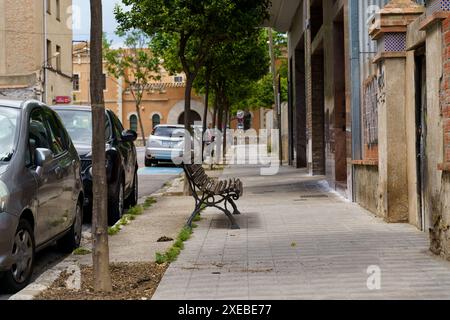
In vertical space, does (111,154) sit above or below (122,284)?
above

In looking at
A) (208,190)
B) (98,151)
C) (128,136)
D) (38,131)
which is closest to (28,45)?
(128,136)

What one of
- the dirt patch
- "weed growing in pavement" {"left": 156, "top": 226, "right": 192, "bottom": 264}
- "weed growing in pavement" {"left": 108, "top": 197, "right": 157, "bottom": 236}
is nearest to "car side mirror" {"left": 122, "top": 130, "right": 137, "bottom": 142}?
"weed growing in pavement" {"left": 108, "top": 197, "right": 157, "bottom": 236}

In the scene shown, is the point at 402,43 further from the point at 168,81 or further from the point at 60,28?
the point at 168,81

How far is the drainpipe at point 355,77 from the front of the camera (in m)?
11.8

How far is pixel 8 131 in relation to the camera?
6723 millimetres

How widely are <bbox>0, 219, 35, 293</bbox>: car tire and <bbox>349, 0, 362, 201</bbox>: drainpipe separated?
700cm

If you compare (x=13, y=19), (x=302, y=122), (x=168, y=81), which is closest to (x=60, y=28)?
(x=13, y=19)

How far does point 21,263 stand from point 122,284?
35.7 inches

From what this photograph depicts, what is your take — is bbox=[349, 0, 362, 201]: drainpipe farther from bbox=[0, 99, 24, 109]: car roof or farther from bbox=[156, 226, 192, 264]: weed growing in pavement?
bbox=[0, 99, 24, 109]: car roof

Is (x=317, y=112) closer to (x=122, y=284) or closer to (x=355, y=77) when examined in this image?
(x=355, y=77)

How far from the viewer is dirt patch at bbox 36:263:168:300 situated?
564 centimetres

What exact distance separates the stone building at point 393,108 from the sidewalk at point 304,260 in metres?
0.44
